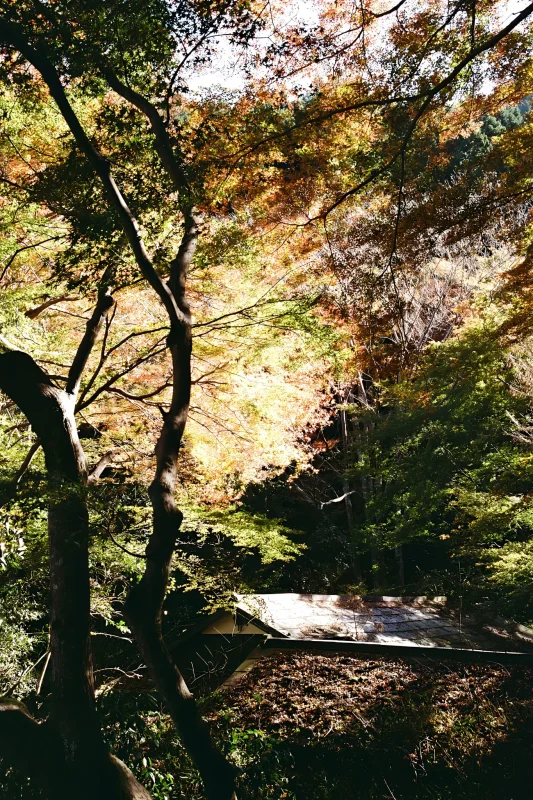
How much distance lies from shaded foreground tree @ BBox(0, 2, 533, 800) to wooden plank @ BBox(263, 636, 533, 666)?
2.86m

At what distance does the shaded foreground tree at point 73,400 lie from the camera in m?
3.41

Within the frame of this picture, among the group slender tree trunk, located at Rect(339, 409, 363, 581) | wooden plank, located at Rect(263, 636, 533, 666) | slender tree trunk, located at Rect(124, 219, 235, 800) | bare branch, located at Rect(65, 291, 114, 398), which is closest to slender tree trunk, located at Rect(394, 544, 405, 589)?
slender tree trunk, located at Rect(339, 409, 363, 581)

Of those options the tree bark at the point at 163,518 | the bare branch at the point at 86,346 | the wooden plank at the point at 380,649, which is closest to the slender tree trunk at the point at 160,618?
the tree bark at the point at 163,518

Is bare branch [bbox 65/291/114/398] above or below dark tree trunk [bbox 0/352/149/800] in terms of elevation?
above

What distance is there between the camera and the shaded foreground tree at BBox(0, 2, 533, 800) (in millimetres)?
3414

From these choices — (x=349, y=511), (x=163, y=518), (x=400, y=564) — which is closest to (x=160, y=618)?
(x=163, y=518)

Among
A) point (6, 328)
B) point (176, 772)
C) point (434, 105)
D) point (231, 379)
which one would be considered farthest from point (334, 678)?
point (434, 105)

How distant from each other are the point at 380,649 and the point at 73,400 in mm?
4247

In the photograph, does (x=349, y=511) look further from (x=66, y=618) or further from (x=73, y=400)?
(x=66, y=618)

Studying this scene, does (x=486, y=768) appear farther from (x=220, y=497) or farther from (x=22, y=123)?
(x=22, y=123)

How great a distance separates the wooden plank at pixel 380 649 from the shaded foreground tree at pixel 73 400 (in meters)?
2.86

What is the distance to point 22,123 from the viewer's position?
18.6 feet

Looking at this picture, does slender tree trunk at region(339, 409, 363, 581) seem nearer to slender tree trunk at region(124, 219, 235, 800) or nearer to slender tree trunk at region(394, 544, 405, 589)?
slender tree trunk at region(394, 544, 405, 589)

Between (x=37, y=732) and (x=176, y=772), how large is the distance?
4.72ft
